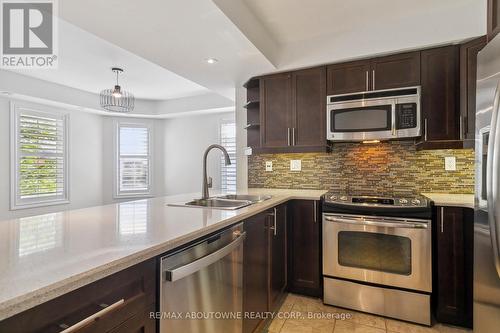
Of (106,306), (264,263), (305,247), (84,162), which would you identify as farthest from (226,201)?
(84,162)

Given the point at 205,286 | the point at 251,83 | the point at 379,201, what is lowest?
the point at 205,286

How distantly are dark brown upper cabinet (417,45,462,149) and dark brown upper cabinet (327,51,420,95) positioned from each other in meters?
0.09

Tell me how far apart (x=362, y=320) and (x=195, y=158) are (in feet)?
13.1

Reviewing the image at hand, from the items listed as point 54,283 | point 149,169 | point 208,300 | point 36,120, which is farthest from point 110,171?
point 54,283

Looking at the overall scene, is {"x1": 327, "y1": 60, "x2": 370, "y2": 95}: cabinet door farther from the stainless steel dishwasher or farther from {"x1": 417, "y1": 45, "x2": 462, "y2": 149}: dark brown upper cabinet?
the stainless steel dishwasher

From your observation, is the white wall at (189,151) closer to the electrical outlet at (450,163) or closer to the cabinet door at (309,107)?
the cabinet door at (309,107)

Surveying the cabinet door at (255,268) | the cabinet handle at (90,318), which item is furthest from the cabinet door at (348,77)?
the cabinet handle at (90,318)

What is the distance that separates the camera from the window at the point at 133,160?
527cm

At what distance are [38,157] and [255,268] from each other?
426cm

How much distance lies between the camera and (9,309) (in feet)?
1.71

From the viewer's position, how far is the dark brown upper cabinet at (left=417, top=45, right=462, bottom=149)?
2.12 m

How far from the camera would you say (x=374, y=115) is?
7.61ft

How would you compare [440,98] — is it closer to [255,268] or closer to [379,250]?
[379,250]

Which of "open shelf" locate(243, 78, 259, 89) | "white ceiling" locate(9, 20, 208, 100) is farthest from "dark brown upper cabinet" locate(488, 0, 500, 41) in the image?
"white ceiling" locate(9, 20, 208, 100)
